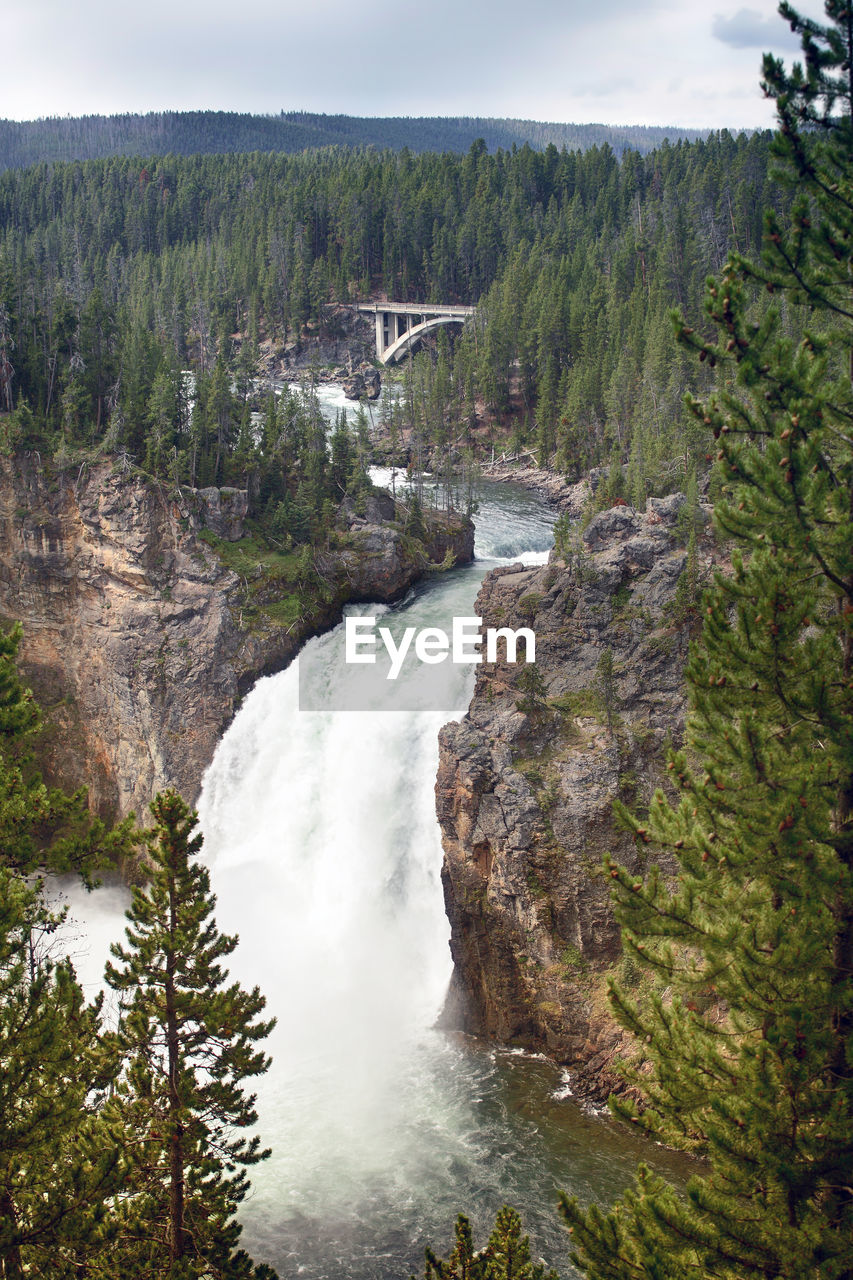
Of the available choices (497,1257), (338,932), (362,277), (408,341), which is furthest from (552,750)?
(362,277)

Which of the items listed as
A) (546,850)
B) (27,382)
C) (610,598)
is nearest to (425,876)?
(546,850)

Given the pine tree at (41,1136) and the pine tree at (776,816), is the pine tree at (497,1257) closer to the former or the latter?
the pine tree at (776,816)

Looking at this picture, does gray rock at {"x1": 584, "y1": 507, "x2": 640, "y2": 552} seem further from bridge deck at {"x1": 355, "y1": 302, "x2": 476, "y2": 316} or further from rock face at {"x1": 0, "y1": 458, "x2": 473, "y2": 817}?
bridge deck at {"x1": 355, "y1": 302, "x2": 476, "y2": 316}

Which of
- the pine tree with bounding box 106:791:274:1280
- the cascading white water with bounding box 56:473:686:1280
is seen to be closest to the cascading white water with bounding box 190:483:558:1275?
the cascading white water with bounding box 56:473:686:1280

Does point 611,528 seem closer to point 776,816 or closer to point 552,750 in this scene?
point 552,750

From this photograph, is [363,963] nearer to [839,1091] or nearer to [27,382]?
[839,1091]

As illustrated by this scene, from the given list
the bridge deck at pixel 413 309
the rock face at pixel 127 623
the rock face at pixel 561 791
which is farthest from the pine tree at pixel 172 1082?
the bridge deck at pixel 413 309
